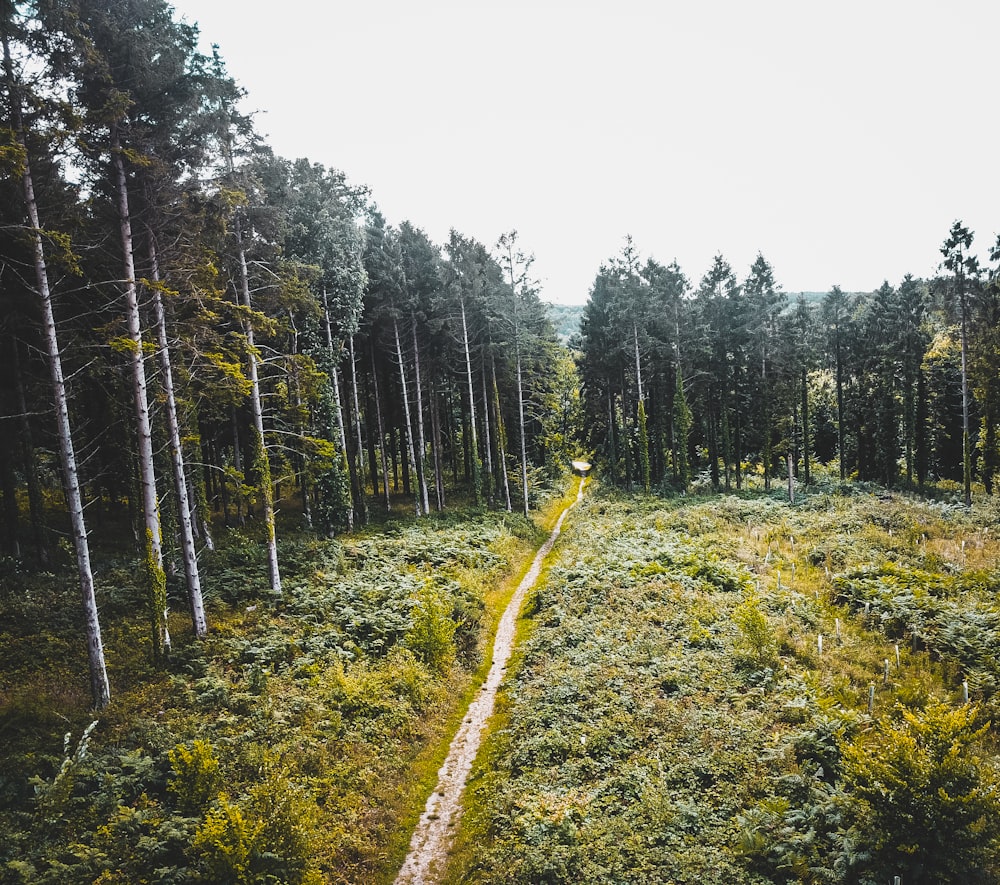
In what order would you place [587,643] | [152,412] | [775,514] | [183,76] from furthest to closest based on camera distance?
1. [775,514]
2. [587,643]
3. [152,412]
4. [183,76]

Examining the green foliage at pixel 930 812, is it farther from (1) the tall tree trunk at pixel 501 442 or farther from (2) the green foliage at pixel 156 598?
(1) the tall tree trunk at pixel 501 442

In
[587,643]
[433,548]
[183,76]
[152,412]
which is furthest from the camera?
[433,548]

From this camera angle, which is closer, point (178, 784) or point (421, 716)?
point (178, 784)

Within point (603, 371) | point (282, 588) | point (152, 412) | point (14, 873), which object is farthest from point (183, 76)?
point (603, 371)

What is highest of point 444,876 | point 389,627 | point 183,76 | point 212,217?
point 183,76

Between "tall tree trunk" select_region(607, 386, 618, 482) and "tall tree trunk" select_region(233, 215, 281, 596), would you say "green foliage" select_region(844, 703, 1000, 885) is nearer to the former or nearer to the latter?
"tall tree trunk" select_region(233, 215, 281, 596)

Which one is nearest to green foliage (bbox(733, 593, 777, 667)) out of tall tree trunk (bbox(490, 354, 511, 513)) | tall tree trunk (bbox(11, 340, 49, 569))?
tall tree trunk (bbox(490, 354, 511, 513))

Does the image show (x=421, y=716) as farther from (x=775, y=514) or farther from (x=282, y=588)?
(x=775, y=514)
